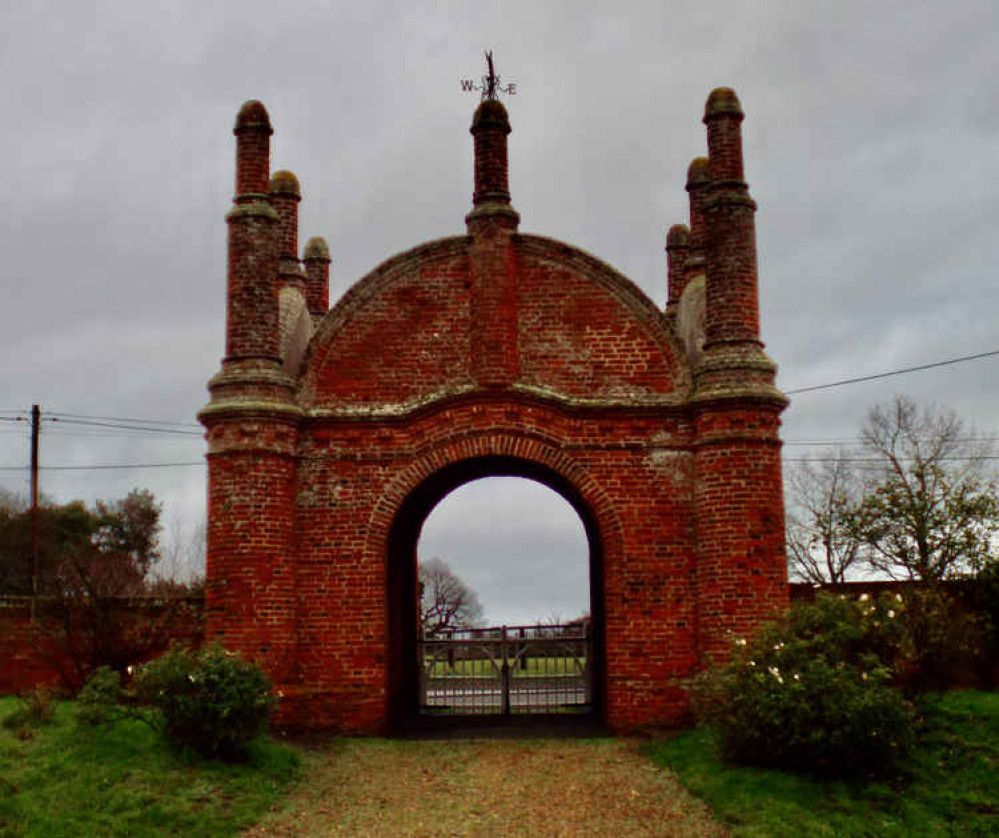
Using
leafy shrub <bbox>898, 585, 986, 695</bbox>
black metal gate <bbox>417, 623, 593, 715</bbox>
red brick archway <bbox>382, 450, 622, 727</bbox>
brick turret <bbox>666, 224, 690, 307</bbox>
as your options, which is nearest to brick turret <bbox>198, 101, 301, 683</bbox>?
red brick archway <bbox>382, 450, 622, 727</bbox>

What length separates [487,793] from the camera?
10812mm

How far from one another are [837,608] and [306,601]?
647 centimetres

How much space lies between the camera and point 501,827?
9.71m

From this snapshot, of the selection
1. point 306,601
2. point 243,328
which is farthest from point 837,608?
point 243,328

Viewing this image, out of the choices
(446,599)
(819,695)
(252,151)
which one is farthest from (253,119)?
(446,599)

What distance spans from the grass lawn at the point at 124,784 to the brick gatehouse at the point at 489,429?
209cm

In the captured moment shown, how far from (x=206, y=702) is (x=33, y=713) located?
2.59 metres

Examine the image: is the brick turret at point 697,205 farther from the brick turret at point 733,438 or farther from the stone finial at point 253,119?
the stone finial at point 253,119

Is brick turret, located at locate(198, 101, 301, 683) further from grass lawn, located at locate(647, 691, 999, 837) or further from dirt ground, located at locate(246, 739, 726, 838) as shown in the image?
grass lawn, located at locate(647, 691, 999, 837)

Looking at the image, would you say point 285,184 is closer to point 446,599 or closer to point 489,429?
point 489,429

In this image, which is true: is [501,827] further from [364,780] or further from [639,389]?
[639,389]

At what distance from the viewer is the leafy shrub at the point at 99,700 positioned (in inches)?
455

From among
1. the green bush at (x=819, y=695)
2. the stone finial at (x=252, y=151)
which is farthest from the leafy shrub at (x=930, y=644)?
the stone finial at (x=252, y=151)

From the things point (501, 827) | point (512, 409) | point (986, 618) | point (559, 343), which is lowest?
point (501, 827)
